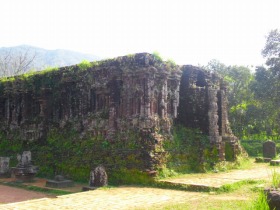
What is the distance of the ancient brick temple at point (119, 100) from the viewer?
11.7 meters

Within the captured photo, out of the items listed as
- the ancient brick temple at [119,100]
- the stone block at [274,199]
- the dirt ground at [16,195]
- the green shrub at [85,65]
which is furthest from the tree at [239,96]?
the stone block at [274,199]

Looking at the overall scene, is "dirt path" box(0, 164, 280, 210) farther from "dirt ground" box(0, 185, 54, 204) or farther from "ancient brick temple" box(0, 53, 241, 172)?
"ancient brick temple" box(0, 53, 241, 172)

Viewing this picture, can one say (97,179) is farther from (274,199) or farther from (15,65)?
(15,65)

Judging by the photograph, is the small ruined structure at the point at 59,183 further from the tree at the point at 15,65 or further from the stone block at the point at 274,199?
the tree at the point at 15,65

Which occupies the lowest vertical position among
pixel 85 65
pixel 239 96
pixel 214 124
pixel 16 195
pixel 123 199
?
pixel 16 195

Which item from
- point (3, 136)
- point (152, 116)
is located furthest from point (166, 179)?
point (3, 136)

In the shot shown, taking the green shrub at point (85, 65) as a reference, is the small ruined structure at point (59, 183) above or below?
below

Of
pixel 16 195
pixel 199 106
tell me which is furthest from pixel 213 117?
pixel 16 195

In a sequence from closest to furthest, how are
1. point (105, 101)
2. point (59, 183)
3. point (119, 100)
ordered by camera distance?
point (59, 183) < point (119, 100) < point (105, 101)

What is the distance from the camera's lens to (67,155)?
12.9m

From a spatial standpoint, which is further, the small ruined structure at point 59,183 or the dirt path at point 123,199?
the small ruined structure at point 59,183

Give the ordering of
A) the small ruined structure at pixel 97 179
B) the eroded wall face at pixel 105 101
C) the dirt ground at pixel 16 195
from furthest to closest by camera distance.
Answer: the eroded wall face at pixel 105 101, the small ruined structure at pixel 97 179, the dirt ground at pixel 16 195

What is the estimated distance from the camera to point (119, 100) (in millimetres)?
12320

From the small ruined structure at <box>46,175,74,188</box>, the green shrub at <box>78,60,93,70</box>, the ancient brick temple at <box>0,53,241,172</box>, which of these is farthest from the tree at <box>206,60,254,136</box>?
the small ruined structure at <box>46,175,74,188</box>
